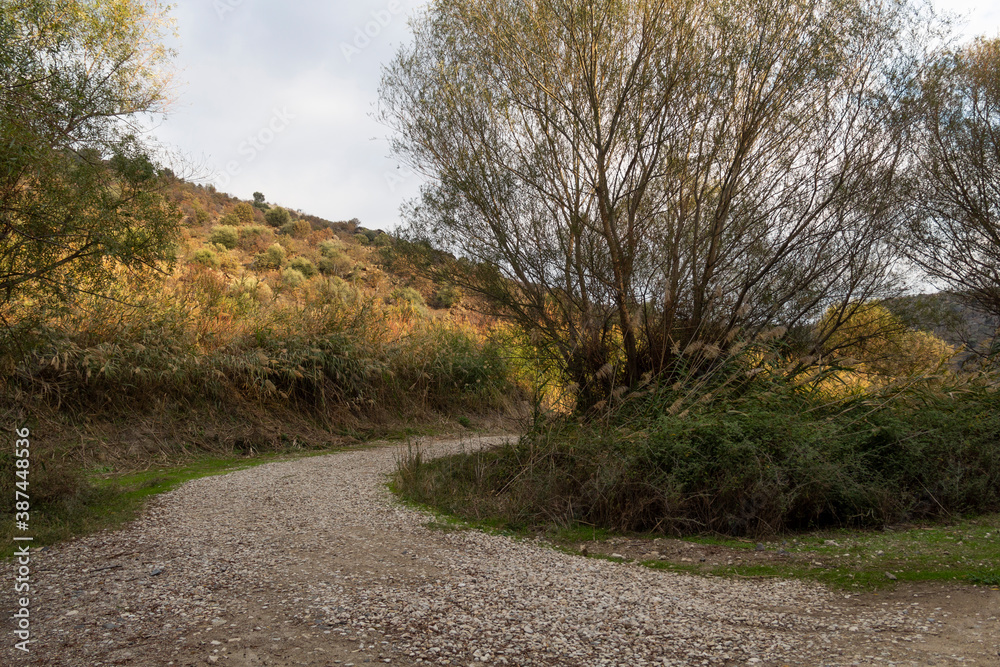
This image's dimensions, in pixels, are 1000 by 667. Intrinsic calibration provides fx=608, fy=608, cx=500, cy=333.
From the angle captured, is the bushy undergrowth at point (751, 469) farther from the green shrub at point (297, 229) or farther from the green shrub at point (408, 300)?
the green shrub at point (297, 229)

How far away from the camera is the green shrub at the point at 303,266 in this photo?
68.9ft

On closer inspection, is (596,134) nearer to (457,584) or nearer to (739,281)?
(739,281)

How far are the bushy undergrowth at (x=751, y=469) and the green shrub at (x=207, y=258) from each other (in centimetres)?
1404

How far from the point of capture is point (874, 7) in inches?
276

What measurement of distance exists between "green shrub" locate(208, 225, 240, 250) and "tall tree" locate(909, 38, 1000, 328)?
783 inches

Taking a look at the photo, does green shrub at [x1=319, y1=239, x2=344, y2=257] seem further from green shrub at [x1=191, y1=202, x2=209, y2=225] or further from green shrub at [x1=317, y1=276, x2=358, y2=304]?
green shrub at [x1=317, y1=276, x2=358, y2=304]

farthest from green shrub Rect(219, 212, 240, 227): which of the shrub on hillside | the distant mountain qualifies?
the distant mountain

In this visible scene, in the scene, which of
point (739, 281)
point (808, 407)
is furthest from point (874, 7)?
point (808, 407)

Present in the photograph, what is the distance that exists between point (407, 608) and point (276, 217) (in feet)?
88.8

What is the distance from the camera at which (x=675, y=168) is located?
690 centimetres

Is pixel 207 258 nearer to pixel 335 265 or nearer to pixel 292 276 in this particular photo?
pixel 292 276

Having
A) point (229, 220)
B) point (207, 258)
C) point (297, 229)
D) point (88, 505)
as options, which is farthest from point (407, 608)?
point (297, 229)

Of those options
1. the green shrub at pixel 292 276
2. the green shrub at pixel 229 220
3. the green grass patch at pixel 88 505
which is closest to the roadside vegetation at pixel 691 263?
the green grass patch at pixel 88 505

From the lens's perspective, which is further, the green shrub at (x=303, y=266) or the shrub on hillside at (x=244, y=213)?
the shrub on hillside at (x=244, y=213)
